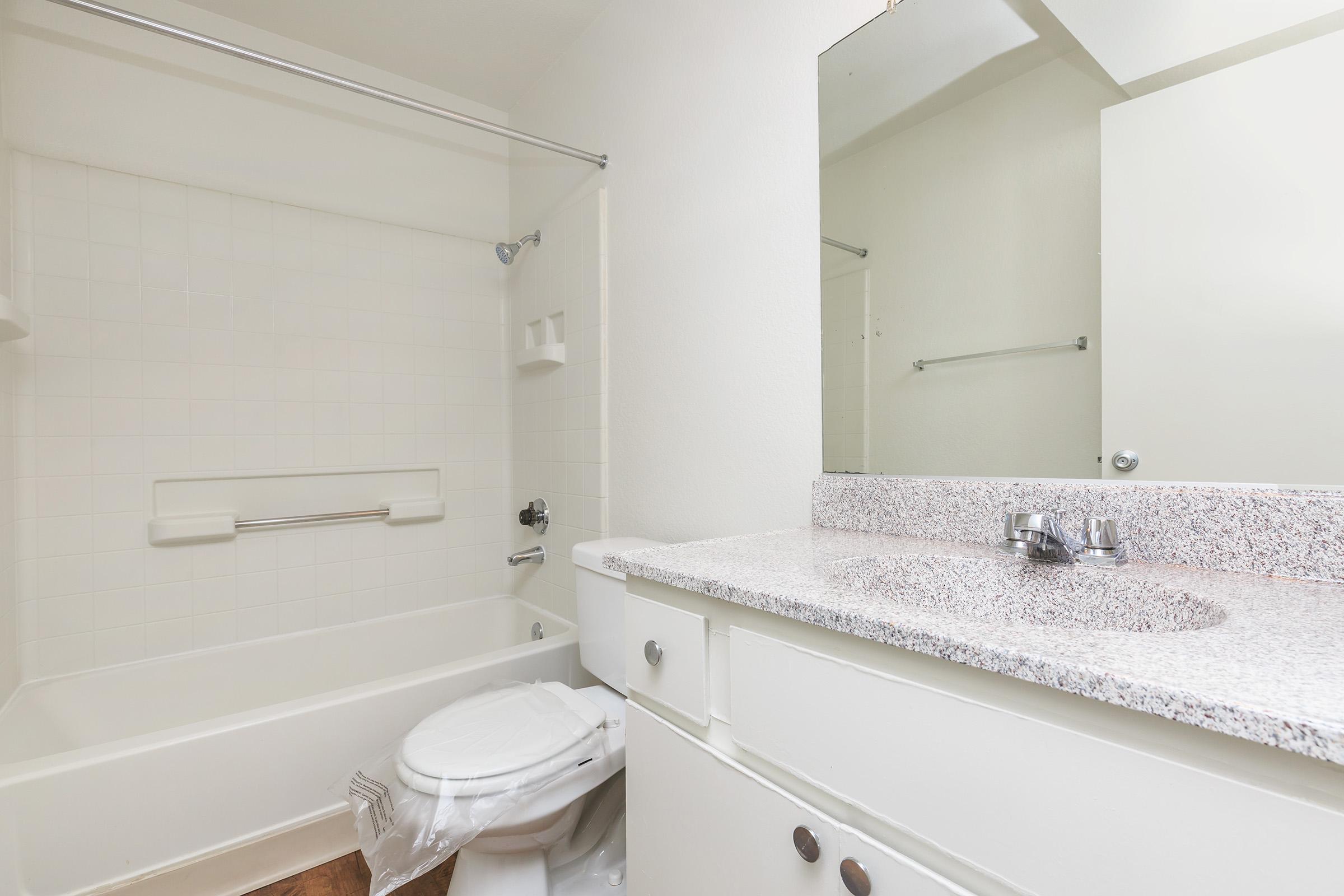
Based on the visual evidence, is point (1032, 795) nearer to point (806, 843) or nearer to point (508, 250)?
point (806, 843)

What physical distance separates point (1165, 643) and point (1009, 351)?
629 millimetres

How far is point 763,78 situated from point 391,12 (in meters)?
1.30

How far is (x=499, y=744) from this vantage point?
1129 millimetres

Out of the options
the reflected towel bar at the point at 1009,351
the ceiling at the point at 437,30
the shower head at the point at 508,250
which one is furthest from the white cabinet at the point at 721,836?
the ceiling at the point at 437,30

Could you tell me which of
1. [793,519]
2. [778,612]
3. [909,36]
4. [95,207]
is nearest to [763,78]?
[909,36]

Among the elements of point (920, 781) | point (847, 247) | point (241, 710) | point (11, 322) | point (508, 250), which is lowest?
point (241, 710)

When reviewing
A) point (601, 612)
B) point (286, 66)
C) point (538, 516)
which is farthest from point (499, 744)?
point (286, 66)

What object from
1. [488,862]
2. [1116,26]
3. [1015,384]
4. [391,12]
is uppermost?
[391,12]

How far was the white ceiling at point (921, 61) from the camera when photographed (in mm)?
967

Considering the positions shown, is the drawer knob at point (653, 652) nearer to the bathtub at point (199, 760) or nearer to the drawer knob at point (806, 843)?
the drawer knob at point (806, 843)

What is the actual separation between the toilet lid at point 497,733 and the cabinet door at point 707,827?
0.28 meters

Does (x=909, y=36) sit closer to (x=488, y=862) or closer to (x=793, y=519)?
(x=793, y=519)

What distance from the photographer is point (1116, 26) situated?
0.86m

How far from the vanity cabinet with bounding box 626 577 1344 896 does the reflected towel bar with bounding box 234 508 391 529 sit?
62.9 inches
